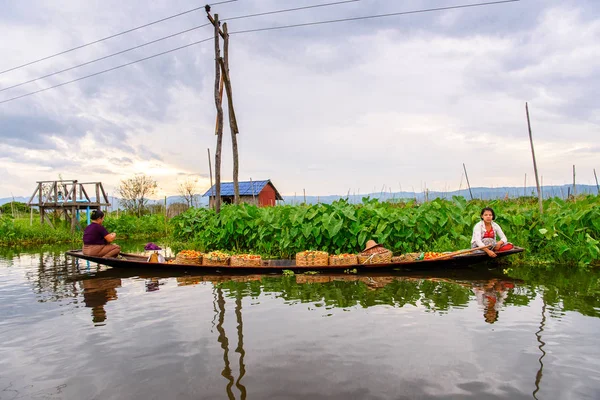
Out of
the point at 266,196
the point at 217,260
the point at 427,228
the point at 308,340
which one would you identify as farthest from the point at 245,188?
the point at 308,340

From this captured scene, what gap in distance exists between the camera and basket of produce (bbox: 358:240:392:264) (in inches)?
354

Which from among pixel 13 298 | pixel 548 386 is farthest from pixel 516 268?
pixel 13 298

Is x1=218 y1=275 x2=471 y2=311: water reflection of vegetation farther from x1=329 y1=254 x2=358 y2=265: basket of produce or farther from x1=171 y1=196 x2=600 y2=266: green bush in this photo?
x1=171 y1=196 x2=600 y2=266: green bush

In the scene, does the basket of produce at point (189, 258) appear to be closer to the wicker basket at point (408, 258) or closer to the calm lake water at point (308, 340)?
the calm lake water at point (308, 340)

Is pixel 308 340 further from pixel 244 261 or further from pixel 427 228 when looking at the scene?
pixel 427 228

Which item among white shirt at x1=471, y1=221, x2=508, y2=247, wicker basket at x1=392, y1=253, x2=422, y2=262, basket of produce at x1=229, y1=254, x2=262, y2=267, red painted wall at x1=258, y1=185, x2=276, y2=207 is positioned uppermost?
red painted wall at x1=258, y1=185, x2=276, y2=207

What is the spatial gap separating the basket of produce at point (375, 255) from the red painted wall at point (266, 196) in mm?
19963

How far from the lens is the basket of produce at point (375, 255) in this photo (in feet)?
29.5

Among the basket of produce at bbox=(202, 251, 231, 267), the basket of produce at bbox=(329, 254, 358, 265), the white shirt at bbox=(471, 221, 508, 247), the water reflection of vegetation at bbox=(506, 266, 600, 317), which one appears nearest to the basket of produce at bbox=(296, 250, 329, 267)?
the basket of produce at bbox=(329, 254, 358, 265)

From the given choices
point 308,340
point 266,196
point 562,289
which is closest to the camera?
point 308,340

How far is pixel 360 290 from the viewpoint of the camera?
24.0ft

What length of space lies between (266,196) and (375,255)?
864 inches

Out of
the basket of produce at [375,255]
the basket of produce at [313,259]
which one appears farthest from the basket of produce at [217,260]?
the basket of produce at [375,255]

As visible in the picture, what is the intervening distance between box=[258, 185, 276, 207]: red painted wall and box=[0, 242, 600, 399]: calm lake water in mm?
21162
